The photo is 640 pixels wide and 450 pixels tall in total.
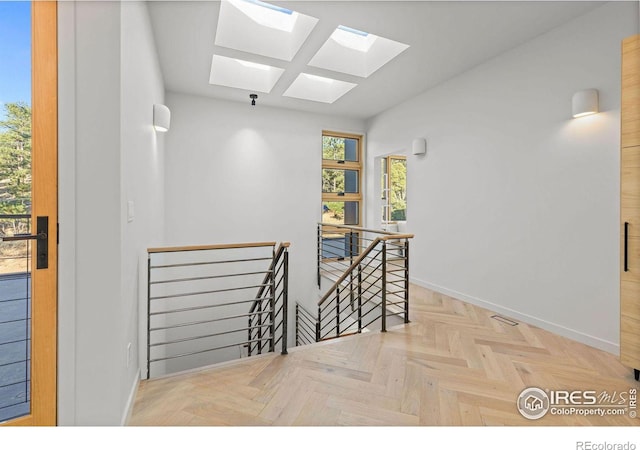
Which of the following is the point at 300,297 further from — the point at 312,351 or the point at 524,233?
the point at 524,233

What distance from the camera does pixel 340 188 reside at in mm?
5418

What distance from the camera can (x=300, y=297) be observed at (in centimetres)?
492

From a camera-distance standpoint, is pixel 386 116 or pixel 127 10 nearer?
pixel 127 10

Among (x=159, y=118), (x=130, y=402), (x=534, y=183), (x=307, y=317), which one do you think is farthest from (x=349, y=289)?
(x=159, y=118)

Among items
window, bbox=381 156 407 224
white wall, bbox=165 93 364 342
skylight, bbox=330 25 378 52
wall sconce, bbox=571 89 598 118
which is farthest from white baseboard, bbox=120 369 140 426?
window, bbox=381 156 407 224

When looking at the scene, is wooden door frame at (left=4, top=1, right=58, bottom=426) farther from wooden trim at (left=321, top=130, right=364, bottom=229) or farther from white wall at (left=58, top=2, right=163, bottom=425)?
wooden trim at (left=321, top=130, right=364, bottom=229)

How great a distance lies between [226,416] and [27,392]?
883 mm

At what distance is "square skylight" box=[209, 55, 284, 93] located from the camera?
3688 millimetres

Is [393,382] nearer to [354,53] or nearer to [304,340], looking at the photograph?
[304,340]

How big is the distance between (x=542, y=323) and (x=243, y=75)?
436 cm

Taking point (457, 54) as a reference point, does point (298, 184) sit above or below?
below
